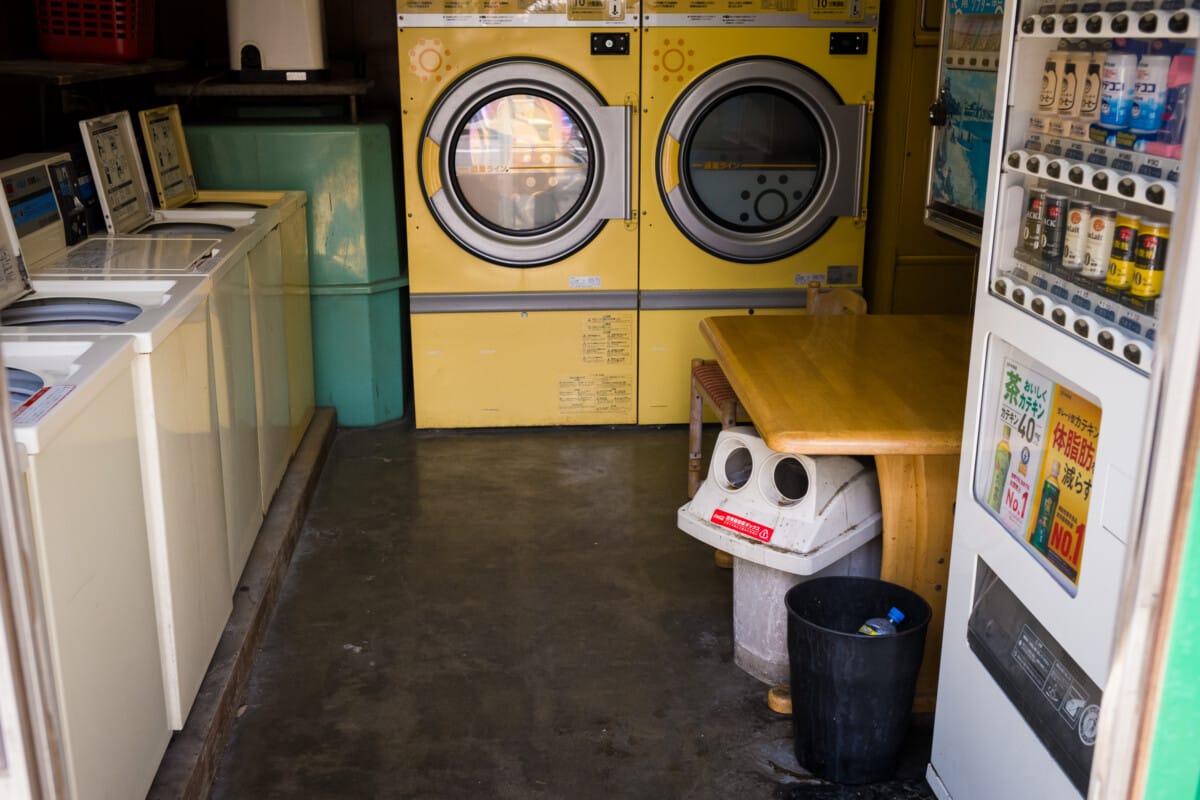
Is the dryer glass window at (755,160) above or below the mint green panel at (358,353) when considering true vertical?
above

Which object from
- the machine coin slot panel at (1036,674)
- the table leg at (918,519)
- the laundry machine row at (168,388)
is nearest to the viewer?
the machine coin slot panel at (1036,674)

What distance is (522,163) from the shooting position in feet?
15.1

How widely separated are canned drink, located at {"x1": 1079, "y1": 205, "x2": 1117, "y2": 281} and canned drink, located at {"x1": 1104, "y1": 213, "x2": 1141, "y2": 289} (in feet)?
0.08

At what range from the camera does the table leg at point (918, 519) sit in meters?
2.69

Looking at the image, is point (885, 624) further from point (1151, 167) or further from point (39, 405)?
point (39, 405)

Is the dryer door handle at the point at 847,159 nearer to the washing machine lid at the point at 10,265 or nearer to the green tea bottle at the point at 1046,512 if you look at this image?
the green tea bottle at the point at 1046,512

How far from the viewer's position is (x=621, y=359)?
482cm

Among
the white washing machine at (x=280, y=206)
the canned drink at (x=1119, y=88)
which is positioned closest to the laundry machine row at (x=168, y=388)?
the white washing machine at (x=280, y=206)

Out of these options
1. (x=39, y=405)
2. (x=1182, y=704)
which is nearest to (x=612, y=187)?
(x=39, y=405)

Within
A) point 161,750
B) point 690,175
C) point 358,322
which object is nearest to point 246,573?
point 161,750

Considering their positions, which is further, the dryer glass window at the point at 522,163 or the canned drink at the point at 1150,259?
the dryer glass window at the point at 522,163

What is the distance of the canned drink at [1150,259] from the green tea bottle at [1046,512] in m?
0.38

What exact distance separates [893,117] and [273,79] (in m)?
2.43

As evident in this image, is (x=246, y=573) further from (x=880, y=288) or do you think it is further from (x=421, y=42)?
(x=880, y=288)
